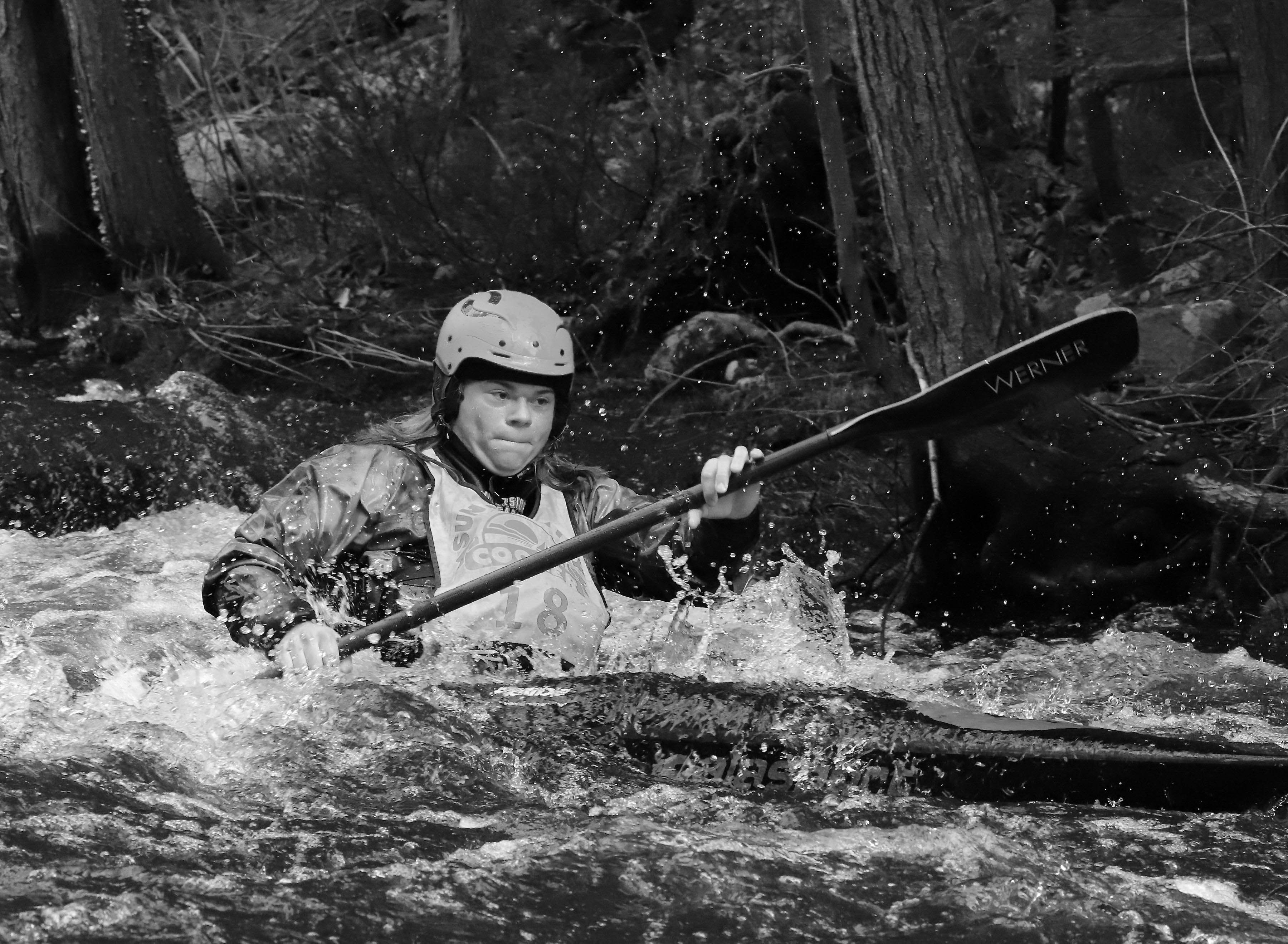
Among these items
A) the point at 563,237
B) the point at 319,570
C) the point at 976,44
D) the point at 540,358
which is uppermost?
the point at 976,44

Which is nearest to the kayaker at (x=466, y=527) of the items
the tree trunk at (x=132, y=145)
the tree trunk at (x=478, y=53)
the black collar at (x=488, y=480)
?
the black collar at (x=488, y=480)

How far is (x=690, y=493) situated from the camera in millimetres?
3430

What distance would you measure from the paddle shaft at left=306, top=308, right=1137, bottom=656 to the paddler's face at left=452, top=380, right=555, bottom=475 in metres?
0.41

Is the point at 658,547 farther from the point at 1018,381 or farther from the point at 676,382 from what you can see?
the point at 676,382

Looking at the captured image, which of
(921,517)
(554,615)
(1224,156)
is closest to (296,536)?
(554,615)

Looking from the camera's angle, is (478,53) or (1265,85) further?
(478,53)

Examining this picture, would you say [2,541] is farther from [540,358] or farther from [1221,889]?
[1221,889]

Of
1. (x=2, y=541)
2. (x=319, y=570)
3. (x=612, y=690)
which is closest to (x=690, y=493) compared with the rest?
(x=612, y=690)

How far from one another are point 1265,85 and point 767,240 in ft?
8.71

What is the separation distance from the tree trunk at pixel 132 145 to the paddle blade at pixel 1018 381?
6.91 meters

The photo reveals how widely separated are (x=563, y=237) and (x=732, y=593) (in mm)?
4815

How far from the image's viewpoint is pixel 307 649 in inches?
130

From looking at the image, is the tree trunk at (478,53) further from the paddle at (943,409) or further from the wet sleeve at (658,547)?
the paddle at (943,409)

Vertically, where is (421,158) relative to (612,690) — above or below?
above
